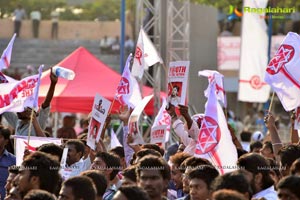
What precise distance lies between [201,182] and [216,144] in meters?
2.00

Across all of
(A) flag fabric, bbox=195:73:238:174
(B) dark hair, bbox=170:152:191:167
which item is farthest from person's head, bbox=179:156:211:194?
(A) flag fabric, bbox=195:73:238:174

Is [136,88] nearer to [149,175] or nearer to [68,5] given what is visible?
[149,175]

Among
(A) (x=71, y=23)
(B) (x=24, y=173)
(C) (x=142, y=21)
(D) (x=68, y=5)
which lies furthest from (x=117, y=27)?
(B) (x=24, y=173)

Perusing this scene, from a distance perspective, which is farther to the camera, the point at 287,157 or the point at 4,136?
the point at 4,136

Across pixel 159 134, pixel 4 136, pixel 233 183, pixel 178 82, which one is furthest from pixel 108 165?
pixel 159 134

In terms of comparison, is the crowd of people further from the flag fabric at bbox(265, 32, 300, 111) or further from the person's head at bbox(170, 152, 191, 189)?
the flag fabric at bbox(265, 32, 300, 111)

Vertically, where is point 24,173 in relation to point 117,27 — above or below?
above

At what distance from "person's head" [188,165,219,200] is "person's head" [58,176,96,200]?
951 mm

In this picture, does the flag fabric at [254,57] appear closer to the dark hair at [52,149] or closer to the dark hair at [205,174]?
the dark hair at [52,149]

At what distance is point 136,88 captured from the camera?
13.9 meters

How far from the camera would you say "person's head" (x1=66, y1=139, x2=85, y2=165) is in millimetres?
11562

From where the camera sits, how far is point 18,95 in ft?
42.2

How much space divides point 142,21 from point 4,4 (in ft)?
52.9

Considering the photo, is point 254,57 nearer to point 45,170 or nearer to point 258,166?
point 258,166
